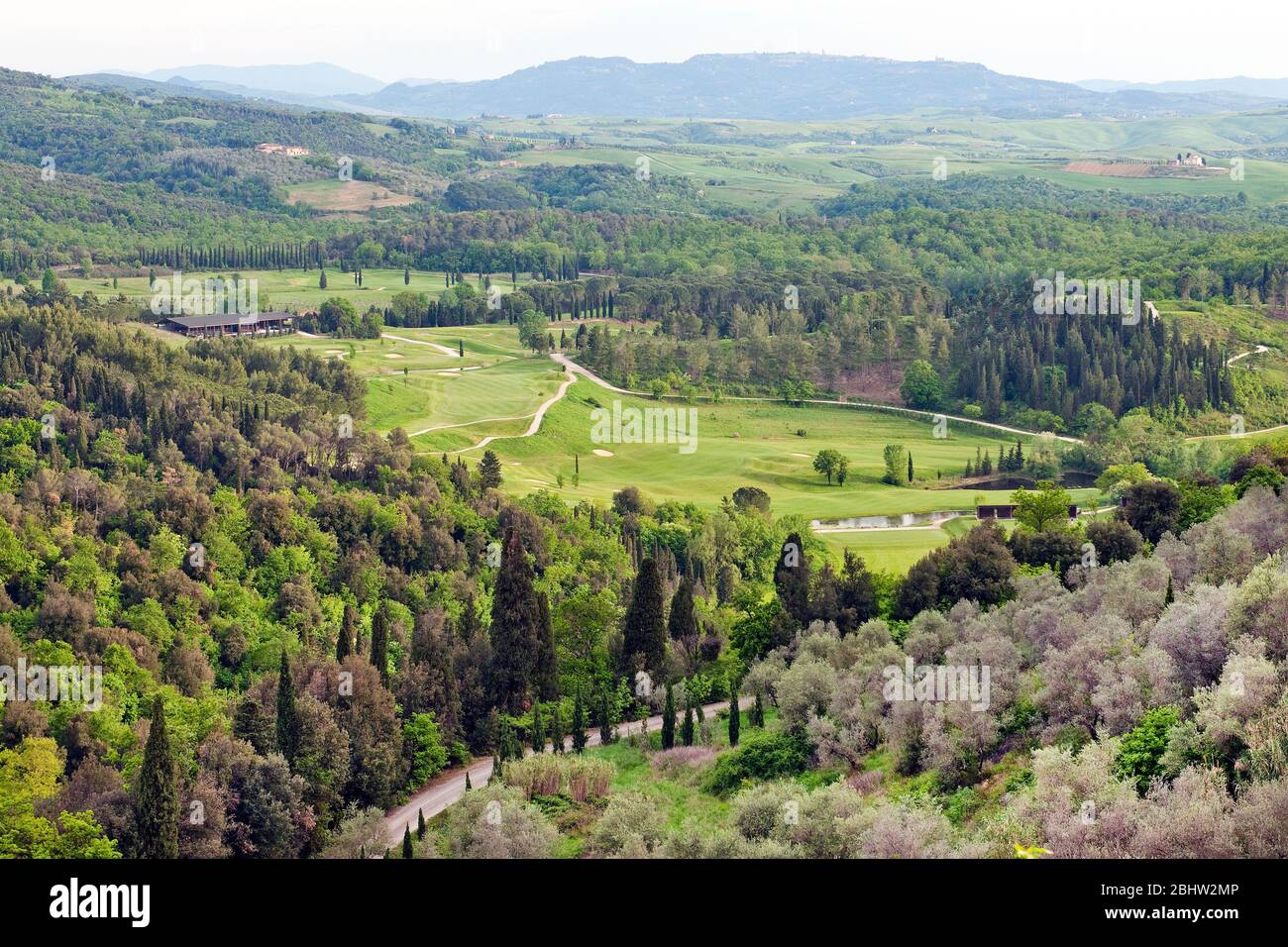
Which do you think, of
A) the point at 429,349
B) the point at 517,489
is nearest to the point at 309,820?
the point at 517,489

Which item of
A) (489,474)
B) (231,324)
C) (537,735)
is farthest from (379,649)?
(231,324)

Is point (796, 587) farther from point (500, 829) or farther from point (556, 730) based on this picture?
point (500, 829)

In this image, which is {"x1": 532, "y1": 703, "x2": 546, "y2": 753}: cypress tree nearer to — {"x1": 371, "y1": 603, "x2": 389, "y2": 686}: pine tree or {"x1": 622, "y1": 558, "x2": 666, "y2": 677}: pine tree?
{"x1": 371, "y1": 603, "x2": 389, "y2": 686}: pine tree

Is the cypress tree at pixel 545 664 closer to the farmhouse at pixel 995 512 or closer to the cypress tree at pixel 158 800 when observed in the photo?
the cypress tree at pixel 158 800

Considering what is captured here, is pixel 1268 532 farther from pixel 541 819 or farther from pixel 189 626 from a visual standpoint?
pixel 189 626
